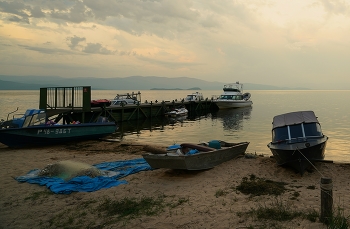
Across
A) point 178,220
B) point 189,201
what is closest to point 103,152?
point 189,201

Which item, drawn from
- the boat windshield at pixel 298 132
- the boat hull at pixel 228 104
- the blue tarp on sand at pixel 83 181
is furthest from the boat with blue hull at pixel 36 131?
the boat hull at pixel 228 104

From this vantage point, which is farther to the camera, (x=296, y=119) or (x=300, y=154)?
(x=296, y=119)

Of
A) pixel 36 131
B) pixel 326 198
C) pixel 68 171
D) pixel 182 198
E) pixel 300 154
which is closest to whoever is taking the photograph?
pixel 326 198

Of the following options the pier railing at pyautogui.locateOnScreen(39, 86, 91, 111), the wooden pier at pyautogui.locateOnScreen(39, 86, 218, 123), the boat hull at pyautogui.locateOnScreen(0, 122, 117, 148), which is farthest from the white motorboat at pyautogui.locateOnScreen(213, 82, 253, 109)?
the boat hull at pyautogui.locateOnScreen(0, 122, 117, 148)

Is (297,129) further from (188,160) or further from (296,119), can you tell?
(188,160)

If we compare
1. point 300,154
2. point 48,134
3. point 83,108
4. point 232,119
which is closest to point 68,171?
point 48,134

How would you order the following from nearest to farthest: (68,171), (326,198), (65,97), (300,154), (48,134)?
(326,198) < (68,171) < (300,154) < (48,134) < (65,97)

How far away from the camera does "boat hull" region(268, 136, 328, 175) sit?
9625 mm

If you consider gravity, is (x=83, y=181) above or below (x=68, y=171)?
below

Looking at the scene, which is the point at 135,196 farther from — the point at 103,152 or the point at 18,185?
the point at 103,152

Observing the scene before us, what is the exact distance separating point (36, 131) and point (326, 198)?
1393cm

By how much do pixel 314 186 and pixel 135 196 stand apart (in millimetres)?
4998

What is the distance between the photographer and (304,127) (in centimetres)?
1091

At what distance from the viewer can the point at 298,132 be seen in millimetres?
10789
